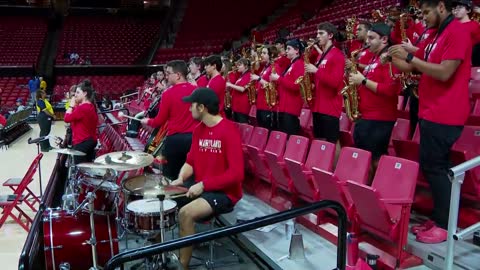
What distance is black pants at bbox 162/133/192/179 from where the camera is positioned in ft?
15.1

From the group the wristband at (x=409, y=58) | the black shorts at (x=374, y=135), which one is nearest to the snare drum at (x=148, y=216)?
the black shorts at (x=374, y=135)

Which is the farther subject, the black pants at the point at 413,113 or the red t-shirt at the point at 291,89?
the red t-shirt at the point at 291,89

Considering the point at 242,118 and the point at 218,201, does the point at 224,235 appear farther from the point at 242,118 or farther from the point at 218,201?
the point at 242,118

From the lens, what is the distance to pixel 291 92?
5.16 m

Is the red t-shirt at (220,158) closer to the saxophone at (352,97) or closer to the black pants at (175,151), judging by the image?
the black pants at (175,151)

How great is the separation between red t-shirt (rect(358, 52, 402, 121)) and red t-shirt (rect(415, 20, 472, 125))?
577 millimetres

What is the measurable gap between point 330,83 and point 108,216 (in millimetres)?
2245

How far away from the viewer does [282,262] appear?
3.43 m

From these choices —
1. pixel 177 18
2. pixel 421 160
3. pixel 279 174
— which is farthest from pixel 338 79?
pixel 177 18

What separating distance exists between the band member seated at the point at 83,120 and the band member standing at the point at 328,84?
2701 mm

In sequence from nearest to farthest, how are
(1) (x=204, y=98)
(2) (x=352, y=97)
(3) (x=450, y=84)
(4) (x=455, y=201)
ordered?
(4) (x=455, y=201)
(3) (x=450, y=84)
(1) (x=204, y=98)
(2) (x=352, y=97)

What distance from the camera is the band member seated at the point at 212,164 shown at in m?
3.38

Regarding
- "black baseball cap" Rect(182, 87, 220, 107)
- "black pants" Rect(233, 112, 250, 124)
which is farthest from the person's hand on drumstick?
"black pants" Rect(233, 112, 250, 124)

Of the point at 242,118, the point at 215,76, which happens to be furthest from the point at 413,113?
the point at 242,118
